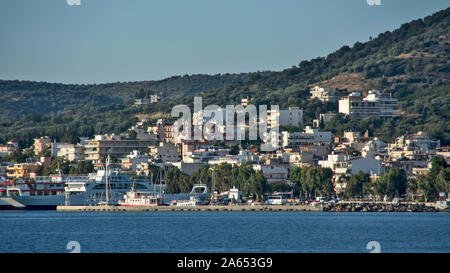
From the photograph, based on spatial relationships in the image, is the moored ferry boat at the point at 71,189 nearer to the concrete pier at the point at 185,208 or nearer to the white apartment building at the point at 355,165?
the concrete pier at the point at 185,208

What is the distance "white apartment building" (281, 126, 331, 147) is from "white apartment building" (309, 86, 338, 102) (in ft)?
86.9

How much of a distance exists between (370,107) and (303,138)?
65.1 feet

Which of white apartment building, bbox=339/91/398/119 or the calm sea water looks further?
white apartment building, bbox=339/91/398/119

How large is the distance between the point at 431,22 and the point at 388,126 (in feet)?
231

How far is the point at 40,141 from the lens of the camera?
13500 centimetres

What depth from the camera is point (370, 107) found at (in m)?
134

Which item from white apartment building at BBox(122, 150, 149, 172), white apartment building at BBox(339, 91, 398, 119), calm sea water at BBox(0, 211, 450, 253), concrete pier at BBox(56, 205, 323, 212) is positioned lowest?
concrete pier at BBox(56, 205, 323, 212)

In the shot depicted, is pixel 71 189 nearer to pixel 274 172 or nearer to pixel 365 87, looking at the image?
pixel 274 172

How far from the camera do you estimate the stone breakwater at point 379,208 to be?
7177cm

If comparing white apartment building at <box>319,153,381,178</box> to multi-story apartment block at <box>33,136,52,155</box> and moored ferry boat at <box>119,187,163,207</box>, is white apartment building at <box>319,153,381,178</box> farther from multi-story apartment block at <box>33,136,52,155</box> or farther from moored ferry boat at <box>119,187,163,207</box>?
multi-story apartment block at <box>33,136,52,155</box>

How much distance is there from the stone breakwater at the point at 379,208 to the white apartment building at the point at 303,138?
42.6 metres

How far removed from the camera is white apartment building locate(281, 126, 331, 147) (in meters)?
118

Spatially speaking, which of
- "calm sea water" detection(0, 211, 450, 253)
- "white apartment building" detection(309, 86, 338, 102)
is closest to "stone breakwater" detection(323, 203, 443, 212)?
"calm sea water" detection(0, 211, 450, 253)
